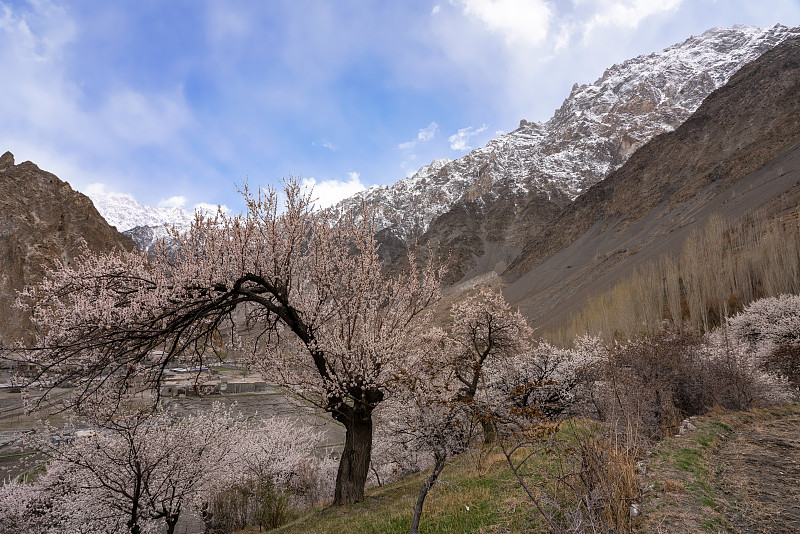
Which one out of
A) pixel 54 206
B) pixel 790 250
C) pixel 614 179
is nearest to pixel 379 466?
pixel 790 250

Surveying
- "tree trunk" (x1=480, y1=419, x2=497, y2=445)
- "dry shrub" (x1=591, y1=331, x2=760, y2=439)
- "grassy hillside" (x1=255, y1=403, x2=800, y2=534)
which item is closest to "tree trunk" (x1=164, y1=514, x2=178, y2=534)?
"grassy hillside" (x1=255, y1=403, x2=800, y2=534)

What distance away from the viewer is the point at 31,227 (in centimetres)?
7612

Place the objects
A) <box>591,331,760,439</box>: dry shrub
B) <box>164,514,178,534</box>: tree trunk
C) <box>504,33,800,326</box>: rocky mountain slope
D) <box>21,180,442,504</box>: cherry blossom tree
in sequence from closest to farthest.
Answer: <box>21,180,442,504</box>: cherry blossom tree → <box>164,514,178,534</box>: tree trunk → <box>591,331,760,439</box>: dry shrub → <box>504,33,800,326</box>: rocky mountain slope

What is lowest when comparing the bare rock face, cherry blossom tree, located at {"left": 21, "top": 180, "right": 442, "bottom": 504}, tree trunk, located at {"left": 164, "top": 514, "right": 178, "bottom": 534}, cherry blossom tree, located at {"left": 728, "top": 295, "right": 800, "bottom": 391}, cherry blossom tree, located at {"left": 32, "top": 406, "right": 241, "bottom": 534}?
tree trunk, located at {"left": 164, "top": 514, "right": 178, "bottom": 534}

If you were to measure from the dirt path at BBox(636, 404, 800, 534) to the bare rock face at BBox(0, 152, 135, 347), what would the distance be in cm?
8065

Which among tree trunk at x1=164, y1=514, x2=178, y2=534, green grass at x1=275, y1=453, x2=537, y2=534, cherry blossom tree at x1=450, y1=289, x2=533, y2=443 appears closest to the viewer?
green grass at x1=275, y1=453, x2=537, y2=534

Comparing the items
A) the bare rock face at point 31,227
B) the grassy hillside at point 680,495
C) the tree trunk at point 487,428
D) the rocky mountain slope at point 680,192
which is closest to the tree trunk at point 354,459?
the grassy hillside at point 680,495

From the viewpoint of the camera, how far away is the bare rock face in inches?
2622

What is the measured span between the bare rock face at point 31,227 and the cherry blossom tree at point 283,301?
2853 inches

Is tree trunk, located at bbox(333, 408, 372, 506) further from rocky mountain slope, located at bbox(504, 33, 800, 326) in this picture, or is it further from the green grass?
rocky mountain slope, located at bbox(504, 33, 800, 326)

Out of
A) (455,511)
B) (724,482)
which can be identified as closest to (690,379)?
(724,482)

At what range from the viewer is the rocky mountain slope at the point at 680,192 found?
65250mm

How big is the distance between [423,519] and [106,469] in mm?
11401

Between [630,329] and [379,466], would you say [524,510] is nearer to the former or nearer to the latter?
[379,466]
